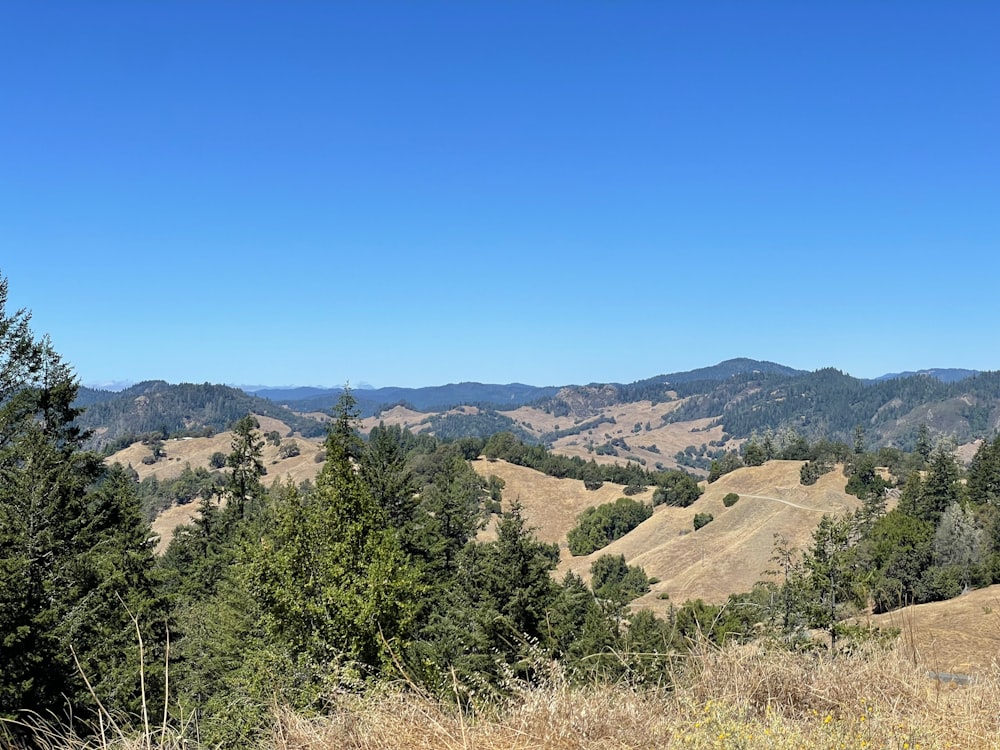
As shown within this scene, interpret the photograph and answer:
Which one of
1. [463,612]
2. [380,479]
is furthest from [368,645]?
[380,479]

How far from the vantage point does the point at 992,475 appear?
71125 mm

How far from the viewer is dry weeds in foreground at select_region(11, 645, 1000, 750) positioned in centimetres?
389

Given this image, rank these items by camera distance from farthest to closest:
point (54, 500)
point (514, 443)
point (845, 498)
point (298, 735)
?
point (514, 443), point (845, 498), point (54, 500), point (298, 735)

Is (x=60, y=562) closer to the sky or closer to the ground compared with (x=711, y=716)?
closer to the ground

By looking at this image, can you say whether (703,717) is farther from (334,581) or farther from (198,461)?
(198,461)

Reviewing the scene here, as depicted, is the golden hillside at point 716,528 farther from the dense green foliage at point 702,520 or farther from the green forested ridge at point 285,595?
the green forested ridge at point 285,595

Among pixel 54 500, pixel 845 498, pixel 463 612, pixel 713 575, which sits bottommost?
pixel 713 575

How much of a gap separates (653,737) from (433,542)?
2638 cm

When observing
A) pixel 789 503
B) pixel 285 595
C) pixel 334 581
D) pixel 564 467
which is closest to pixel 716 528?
→ pixel 789 503

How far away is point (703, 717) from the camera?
4.51m

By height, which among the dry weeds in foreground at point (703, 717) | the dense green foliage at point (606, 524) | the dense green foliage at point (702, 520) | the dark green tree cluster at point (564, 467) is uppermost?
the dry weeds in foreground at point (703, 717)

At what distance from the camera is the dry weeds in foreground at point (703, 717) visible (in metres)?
3.89

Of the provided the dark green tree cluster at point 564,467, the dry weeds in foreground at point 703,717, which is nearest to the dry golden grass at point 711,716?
the dry weeds in foreground at point 703,717

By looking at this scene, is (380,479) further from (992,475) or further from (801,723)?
(992,475)
